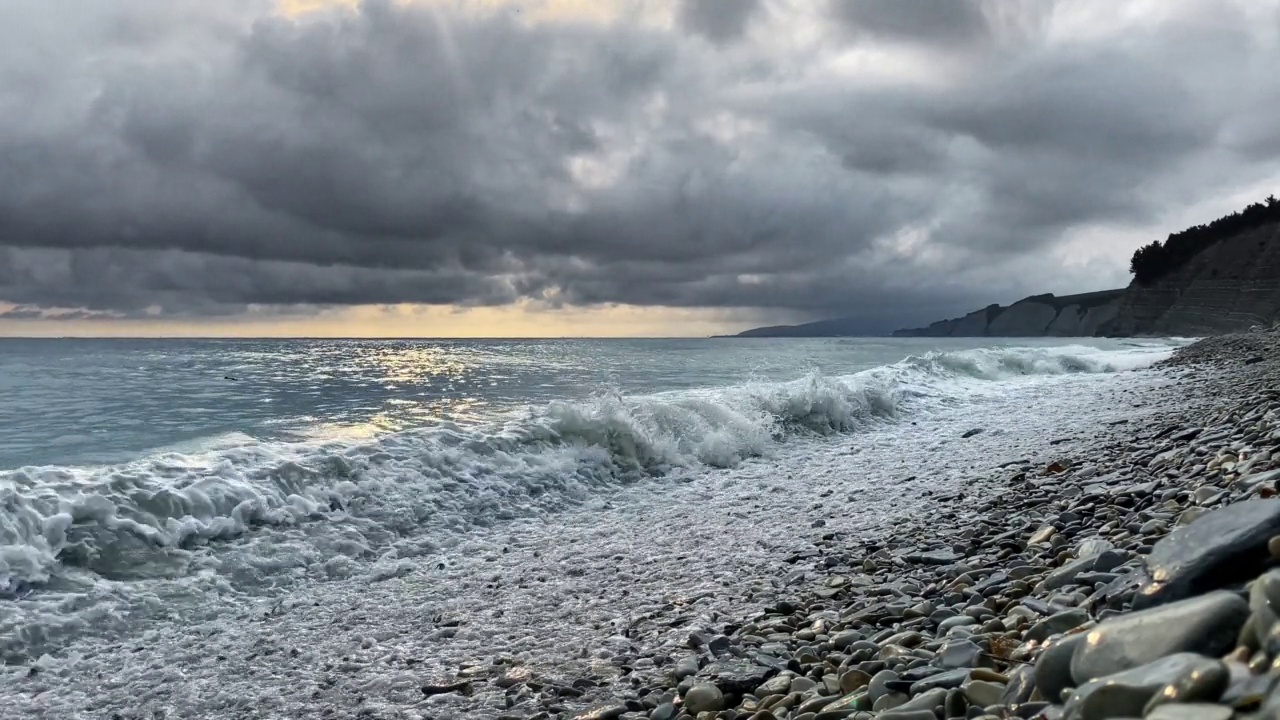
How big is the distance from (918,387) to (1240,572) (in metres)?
21.6

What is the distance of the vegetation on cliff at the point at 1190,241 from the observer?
93625mm

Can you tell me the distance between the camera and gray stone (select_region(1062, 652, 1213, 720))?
6.41 feet

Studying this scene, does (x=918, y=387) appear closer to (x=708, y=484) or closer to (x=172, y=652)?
(x=708, y=484)

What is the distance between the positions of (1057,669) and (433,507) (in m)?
8.13

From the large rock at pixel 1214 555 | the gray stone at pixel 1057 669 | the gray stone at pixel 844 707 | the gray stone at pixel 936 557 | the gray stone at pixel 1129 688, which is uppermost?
the large rock at pixel 1214 555

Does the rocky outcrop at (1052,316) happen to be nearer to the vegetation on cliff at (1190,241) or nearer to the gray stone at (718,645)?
the vegetation on cliff at (1190,241)

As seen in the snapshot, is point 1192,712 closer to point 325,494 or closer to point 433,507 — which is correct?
point 433,507

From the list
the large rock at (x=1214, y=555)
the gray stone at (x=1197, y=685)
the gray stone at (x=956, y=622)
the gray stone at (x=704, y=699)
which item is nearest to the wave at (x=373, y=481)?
the gray stone at (x=704, y=699)

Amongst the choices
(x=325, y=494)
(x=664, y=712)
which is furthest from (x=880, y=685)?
(x=325, y=494)

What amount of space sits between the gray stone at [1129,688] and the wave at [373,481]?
274 inches

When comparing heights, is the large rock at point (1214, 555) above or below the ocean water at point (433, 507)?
above

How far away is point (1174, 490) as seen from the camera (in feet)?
18.9

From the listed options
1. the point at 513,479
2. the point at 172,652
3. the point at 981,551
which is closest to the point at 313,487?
the point at 513,479

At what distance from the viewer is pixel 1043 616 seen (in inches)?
144
